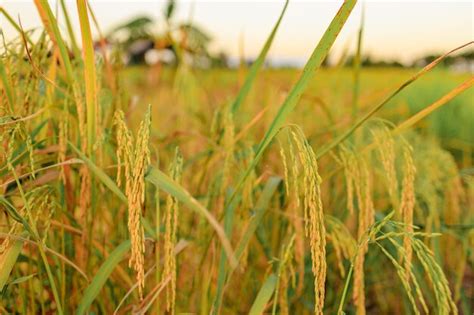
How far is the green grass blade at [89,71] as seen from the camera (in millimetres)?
879

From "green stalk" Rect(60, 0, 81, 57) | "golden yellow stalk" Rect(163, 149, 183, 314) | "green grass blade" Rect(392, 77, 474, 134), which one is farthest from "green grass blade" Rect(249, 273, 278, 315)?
"green stalk" Rect(60, 0, 81, 57)

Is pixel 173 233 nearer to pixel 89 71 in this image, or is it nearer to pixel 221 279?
pixel 221 279

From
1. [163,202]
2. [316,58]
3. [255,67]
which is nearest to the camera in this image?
[316,58]

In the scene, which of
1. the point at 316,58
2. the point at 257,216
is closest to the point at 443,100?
the point at 316,58

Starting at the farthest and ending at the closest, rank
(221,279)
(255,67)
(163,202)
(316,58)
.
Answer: (163,202)
(255,67)
(221,279)
(316,58)

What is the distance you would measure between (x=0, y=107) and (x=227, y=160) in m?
0.36

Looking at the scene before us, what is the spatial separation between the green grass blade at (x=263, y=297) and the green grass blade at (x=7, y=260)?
1.13ft

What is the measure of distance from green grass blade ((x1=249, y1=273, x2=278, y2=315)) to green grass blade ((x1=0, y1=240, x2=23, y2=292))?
13.6 inches

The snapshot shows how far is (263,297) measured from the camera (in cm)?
98

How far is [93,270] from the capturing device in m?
1.25

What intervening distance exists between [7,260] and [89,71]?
0.94 feet

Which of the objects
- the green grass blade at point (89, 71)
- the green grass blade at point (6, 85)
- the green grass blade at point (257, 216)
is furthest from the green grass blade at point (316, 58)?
the green grass blade at point (6, 85)

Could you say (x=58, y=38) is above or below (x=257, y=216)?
above

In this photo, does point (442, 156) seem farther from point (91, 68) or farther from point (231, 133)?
point (91, 68)
